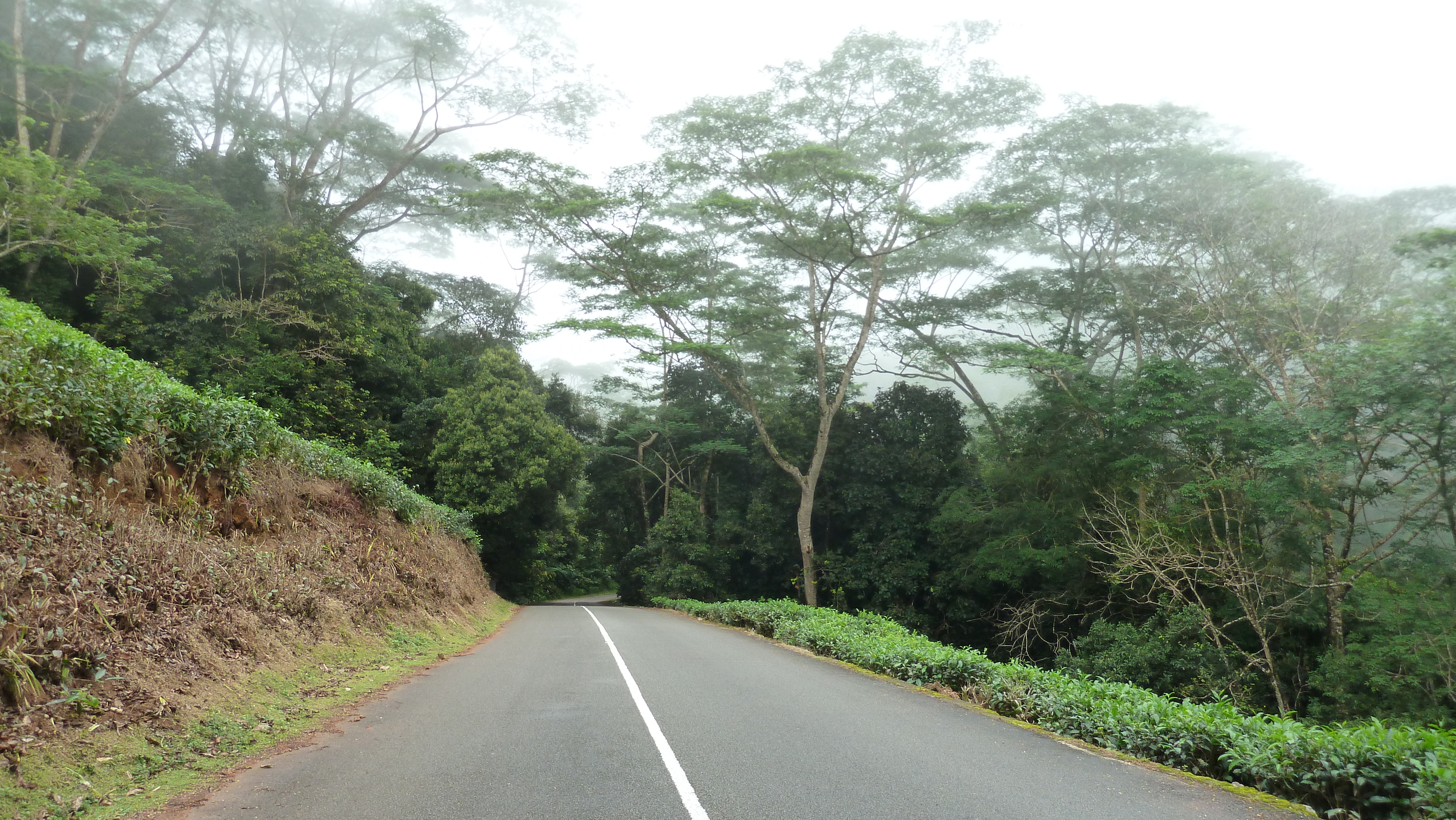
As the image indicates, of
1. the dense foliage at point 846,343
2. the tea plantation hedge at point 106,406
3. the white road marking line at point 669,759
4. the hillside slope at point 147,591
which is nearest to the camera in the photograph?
the white road marking line at point 669,759

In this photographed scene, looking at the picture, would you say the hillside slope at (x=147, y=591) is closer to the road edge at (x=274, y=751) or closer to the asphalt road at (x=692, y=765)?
the road edge at (x=274, y=751)

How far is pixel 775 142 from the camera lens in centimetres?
2147

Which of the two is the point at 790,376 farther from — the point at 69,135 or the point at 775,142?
the point at 69,135

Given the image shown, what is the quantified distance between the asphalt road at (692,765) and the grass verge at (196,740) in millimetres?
369

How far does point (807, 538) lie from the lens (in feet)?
79.3

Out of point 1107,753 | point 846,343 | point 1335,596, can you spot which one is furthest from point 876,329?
point 1107,753

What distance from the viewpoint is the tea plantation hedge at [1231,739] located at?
443cm

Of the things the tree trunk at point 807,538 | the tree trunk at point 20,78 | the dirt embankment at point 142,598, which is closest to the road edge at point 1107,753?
the dirt embankment at point 142,598

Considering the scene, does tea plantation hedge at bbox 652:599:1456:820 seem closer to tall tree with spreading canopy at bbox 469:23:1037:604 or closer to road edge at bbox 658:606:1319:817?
road edge at bbox 658:606:1319:817

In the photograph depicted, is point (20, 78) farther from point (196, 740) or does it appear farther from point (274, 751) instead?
point (274, 751)

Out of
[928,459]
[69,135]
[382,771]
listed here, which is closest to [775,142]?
[928,459]

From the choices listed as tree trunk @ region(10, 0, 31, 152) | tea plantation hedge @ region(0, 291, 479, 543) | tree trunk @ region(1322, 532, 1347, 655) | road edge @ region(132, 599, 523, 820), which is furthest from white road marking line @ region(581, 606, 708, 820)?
tree trunk @ region(10, 0, 31, 152)

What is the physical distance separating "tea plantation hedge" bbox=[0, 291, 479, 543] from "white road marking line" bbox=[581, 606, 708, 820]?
5570mm

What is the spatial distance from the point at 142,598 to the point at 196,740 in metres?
1.70
